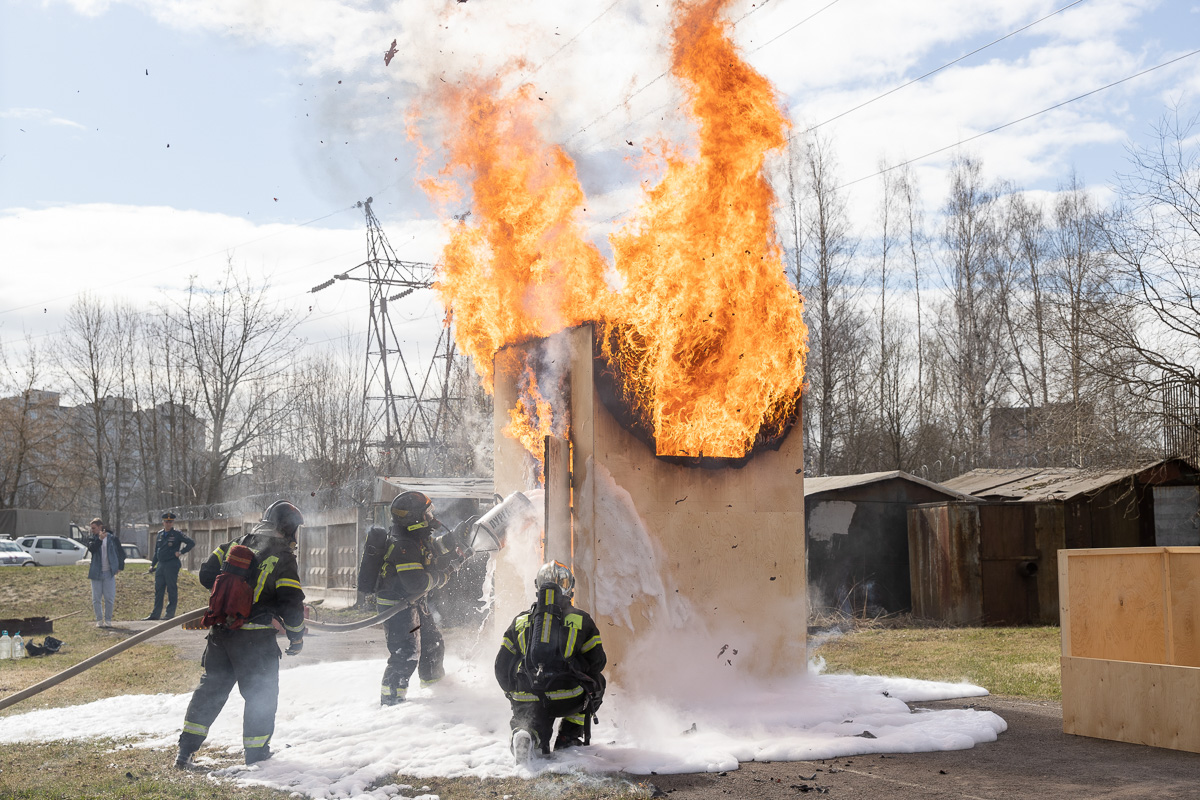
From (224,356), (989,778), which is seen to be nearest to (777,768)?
(989,778)

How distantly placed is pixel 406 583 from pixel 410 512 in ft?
2.29

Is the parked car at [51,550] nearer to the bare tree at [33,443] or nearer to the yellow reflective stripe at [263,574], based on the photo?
the bare tree at [33,443]

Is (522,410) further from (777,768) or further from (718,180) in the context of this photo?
(777,768)

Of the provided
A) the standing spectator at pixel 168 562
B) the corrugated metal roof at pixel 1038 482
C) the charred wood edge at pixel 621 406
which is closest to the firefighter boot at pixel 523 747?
the charred wood edge at pixel 621 406

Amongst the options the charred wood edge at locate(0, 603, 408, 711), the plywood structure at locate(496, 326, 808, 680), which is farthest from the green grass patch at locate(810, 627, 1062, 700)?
the charred wood edge at locate(0, 603, 408, 711)

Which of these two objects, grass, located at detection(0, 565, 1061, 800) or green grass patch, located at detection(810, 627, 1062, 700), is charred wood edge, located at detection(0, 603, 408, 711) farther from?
green grass patch, located at detection(810, 627, 1062, 700)

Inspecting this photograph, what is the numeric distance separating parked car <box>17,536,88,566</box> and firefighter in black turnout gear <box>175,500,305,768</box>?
1364 inches

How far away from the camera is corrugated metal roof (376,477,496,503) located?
55.0 ft

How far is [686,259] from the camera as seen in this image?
8852mm

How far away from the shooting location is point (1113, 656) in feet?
25.9

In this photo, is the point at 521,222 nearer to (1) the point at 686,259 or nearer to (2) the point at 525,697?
(1) the point at 686,259

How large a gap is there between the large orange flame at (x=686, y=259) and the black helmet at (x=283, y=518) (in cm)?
274

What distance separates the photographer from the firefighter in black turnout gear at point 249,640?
6812mm

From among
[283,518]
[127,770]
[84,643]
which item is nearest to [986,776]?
[283,518]
